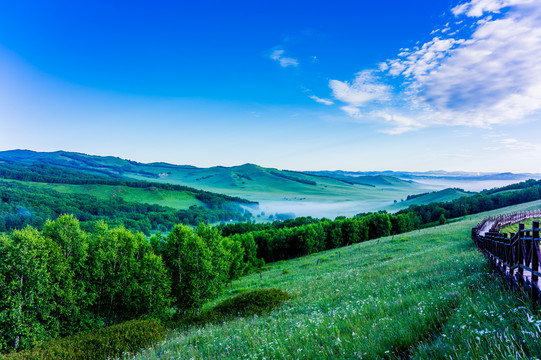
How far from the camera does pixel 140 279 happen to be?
102ft

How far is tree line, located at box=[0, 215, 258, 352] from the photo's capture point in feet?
75.2

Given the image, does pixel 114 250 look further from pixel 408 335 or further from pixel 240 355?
pixel 408 335

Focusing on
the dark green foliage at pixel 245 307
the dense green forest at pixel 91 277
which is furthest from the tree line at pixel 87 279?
the dark green foliage at pixel 245 307

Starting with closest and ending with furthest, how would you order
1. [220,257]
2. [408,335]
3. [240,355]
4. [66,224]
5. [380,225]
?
[408,335], [240,355], [66,224], [220,257], [380,225]

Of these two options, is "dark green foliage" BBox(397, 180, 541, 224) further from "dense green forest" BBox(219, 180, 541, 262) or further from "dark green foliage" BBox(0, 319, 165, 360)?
"dark green foliage" BBox(0, 319, 165, 360)

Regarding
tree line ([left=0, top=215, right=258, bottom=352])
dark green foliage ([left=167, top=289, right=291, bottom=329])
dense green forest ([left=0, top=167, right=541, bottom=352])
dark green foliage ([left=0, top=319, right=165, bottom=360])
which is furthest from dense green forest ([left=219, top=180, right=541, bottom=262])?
dark green foliage ([left=0, top=319, right=165, bottom=360])

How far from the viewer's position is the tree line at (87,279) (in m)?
22.9

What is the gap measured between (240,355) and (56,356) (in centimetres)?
1303

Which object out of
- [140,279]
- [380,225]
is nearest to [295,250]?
[380,225]

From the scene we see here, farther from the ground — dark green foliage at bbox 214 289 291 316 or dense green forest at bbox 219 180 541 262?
dark green foliage at bbox 214 289 291 316

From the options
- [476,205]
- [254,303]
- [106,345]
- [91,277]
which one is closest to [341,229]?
[91,277]

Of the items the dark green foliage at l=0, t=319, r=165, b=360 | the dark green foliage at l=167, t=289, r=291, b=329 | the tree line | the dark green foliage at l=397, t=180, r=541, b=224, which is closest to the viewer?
the dark green foliage at l=0, t=319, r=165, b=360

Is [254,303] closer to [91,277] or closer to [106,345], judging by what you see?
[106,345]

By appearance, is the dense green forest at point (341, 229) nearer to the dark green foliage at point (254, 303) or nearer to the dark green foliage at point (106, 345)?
the dark green foliage at point (254, 303)
